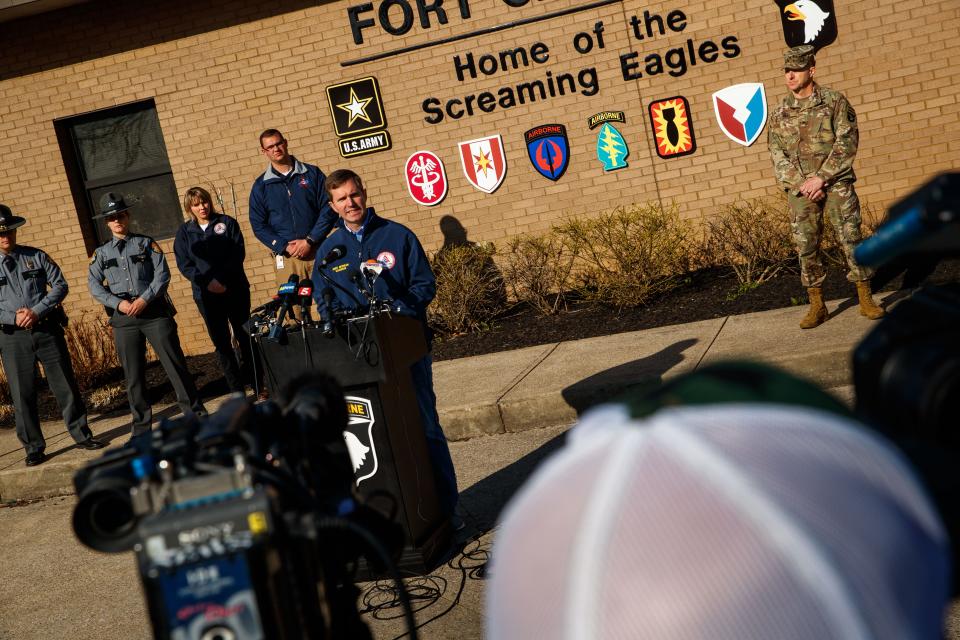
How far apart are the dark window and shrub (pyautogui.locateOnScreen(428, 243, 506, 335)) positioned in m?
4.03

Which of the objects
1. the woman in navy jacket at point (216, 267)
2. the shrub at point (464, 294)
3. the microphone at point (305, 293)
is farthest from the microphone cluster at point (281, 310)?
the shrub at point (464, 294)

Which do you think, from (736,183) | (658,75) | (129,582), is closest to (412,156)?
(658,75)

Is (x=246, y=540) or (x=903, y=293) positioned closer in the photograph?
(x=246, y=540)

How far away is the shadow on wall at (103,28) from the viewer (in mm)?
12742

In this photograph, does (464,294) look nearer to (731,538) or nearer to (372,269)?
(372,269)

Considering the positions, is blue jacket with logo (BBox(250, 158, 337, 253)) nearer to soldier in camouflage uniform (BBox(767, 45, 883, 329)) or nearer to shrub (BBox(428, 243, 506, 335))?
shrub (BBox(428, 243, 506, 335))

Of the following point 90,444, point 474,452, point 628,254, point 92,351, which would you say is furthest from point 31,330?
point 628,254

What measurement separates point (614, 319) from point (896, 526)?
920 cm

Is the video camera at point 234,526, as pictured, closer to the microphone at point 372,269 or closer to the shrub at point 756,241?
the microphone at point 372,269

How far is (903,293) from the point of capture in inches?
343

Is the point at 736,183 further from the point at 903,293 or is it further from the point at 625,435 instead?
the point at 625,435

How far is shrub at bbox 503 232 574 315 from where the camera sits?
37.0 ft

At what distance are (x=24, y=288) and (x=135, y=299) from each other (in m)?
0.94

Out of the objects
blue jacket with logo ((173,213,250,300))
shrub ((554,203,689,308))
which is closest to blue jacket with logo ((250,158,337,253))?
blue jacket with logo ((173,213,250,300))
